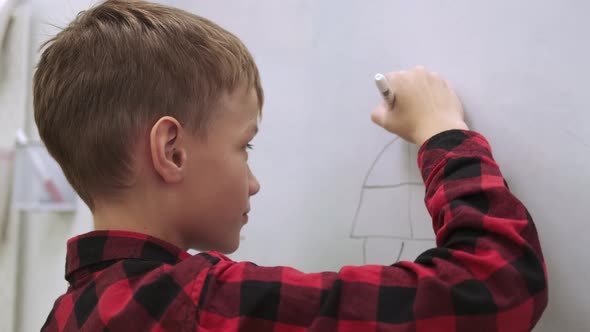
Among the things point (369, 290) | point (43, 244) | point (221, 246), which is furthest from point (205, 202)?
point (43, 244)

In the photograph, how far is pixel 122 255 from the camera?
0.46 metres

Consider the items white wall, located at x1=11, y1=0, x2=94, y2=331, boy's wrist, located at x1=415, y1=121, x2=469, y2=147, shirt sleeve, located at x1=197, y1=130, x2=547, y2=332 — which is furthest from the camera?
white wall, located at x1=11, y1=0, x2=94, y2=331

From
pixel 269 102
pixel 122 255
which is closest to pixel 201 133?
pixel 122 255

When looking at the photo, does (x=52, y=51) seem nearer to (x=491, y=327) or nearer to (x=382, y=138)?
(x=382, y=138)

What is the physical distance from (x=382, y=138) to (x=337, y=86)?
0.08 m

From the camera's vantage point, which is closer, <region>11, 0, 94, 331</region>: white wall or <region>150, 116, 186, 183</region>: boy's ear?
<region>150, 116, 186, 183</region>: boy's ear

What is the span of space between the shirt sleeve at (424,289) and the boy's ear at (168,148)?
0.09m

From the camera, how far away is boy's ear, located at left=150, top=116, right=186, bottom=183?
0.45 m

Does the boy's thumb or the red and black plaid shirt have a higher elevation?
the boy's thumb

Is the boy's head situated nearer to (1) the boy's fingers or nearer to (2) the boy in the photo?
(2) the boy

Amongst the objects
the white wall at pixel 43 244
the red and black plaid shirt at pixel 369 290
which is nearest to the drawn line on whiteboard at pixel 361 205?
the red and black plaid shirt at pixel 369 290

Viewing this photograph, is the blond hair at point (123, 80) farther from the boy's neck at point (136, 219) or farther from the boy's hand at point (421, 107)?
the boy's hand at point (421, 107)

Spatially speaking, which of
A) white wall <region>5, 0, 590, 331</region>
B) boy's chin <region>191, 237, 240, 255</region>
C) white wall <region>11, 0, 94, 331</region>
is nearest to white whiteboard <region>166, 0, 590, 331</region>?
white wall <region>5, 0, 590, 331</region>

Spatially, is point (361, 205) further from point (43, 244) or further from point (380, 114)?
point (43, 244)
